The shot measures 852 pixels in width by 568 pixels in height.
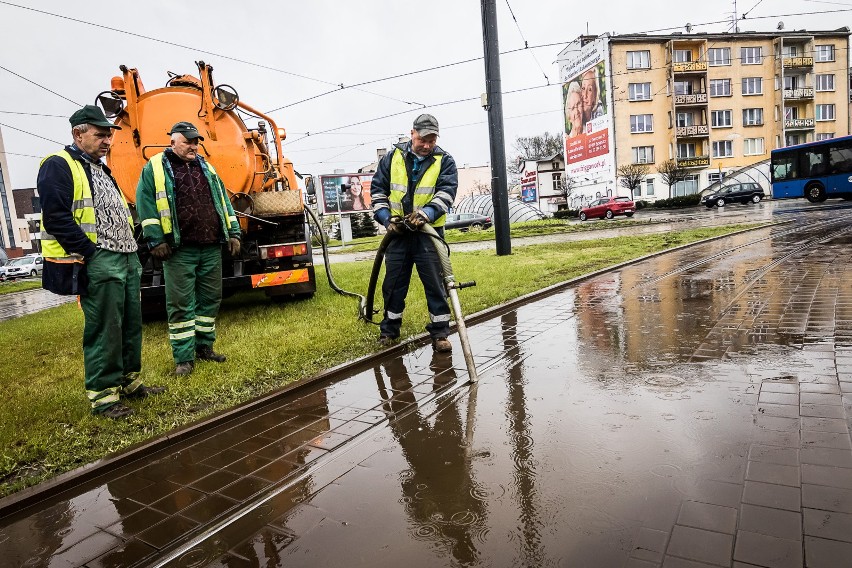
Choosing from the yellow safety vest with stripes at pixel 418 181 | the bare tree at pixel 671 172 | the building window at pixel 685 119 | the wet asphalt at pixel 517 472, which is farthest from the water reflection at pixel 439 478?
the building window at pixel 685 119

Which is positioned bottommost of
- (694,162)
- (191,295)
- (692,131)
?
(191,295)

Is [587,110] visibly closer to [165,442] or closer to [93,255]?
[93,255]

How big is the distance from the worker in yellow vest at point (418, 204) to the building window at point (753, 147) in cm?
5281

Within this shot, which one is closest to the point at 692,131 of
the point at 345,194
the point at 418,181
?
the point at 345,194

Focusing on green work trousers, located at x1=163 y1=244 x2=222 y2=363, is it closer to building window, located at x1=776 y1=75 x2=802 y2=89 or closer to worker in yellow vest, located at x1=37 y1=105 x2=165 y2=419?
worker in yellow vest, located at x1=37 y1=105 x2=165 y2=419

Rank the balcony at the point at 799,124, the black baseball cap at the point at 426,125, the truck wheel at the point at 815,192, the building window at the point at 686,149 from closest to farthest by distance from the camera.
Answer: the black baseball cap at the point at 426,125 < the truck wheel at the point at 815,192 < the balcony at the point at 799,124 < the building window at the point at 686,149

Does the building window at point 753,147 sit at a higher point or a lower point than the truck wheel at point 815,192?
higher

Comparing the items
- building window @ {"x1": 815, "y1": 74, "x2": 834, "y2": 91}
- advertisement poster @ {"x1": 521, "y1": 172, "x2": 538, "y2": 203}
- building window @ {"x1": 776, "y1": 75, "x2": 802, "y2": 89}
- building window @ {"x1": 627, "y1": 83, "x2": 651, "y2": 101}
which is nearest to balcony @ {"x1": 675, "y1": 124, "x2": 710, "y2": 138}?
building window @ {"x1": 627, "y1": 83, "x2": 651, "y2": 101}

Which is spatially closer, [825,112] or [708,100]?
[708,100]

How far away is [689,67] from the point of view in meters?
47.0

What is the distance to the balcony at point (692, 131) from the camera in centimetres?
4747

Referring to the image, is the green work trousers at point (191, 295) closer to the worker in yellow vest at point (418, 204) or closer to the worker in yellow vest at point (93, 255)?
the worker in yellow vest at point (93, 255)

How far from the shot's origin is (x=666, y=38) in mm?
47031

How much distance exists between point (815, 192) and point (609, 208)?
10.4m
